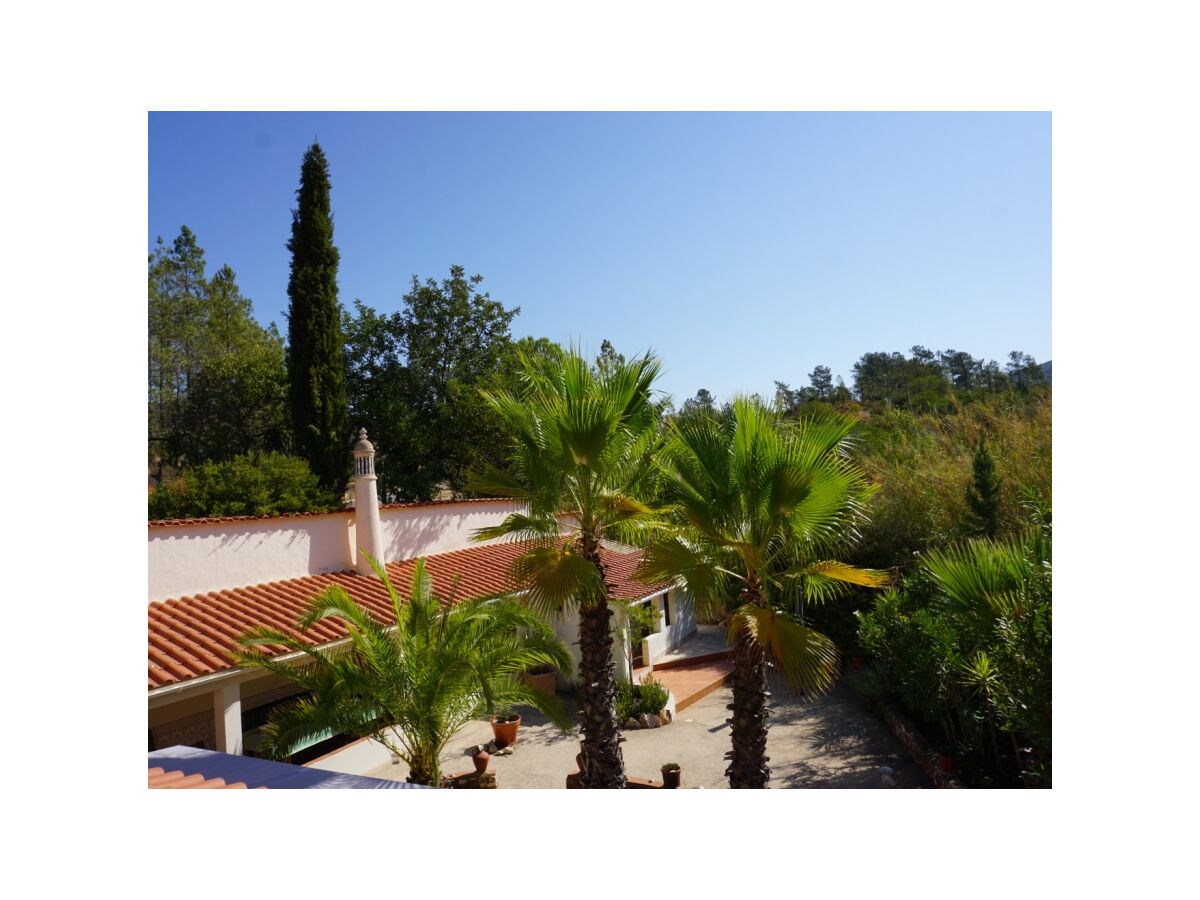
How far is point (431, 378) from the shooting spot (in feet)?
73.3

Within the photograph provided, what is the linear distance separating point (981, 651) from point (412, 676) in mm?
6117

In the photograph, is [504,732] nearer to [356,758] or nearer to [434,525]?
[356,758]

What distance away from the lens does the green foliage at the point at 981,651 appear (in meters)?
5.45

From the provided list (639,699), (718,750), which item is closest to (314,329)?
(639,699)

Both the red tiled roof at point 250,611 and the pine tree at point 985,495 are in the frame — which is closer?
the red tiled roof at point 250,611

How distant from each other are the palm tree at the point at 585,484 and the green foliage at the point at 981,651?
3147 mm

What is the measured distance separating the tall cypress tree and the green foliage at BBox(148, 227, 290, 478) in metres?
2.91

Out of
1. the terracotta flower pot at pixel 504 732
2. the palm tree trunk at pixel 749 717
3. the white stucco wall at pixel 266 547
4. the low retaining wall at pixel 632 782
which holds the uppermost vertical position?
the white stucco wall at pixel 266 547

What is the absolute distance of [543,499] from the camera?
729 centimetres

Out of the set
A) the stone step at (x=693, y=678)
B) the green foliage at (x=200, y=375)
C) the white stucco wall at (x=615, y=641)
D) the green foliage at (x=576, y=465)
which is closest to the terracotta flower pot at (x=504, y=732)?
the white stucco wall at (x=615, y=641)

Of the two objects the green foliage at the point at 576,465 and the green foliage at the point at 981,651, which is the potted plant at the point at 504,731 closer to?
the green foliage at the point at 576,465
